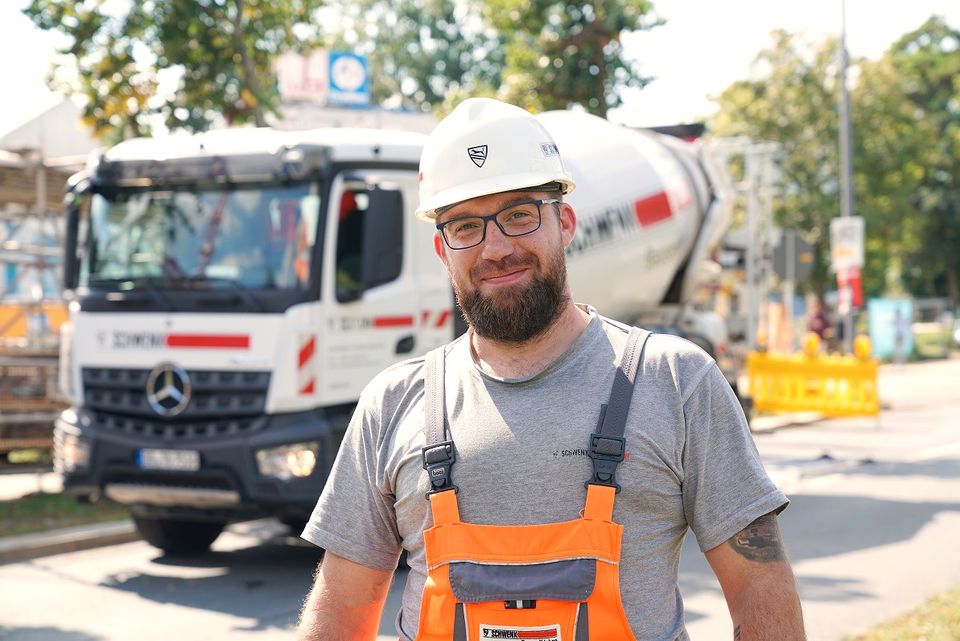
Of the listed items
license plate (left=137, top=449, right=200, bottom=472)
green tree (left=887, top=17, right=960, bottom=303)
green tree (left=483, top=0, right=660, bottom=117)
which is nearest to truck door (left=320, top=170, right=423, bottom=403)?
license plate (left=137, top=449, right=200, bottom=472)

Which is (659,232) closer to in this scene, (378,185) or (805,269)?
(378,185)

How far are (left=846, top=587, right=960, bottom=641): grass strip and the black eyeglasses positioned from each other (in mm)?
4266

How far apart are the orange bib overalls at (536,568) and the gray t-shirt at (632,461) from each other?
0.03 m

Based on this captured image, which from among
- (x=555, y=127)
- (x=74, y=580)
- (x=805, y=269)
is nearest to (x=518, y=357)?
(x=74, y=580)

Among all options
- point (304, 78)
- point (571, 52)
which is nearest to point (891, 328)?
point (304, 78)

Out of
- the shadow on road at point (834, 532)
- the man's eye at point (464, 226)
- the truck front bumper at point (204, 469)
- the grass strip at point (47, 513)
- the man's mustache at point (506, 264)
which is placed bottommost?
the shadow on road at point (834, 532)

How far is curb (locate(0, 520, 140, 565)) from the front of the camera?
885cm

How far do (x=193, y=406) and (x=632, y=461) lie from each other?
614 centimetres

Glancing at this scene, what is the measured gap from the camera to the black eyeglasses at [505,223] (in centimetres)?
243

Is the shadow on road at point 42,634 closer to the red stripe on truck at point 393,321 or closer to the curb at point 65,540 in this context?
the curb at point 65,540

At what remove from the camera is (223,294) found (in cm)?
789

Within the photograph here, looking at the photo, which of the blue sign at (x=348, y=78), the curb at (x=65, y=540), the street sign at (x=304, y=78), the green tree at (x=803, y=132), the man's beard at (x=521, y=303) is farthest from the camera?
the green tree at (x=803, y=132)

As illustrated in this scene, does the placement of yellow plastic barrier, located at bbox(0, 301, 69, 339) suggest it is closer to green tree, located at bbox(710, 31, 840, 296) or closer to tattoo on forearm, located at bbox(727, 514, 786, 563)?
tattoo on forearm, located at bbox(727, 514, 786, 563)

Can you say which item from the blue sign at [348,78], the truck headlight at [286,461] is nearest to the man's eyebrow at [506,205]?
the truck headlight at [286,461]
